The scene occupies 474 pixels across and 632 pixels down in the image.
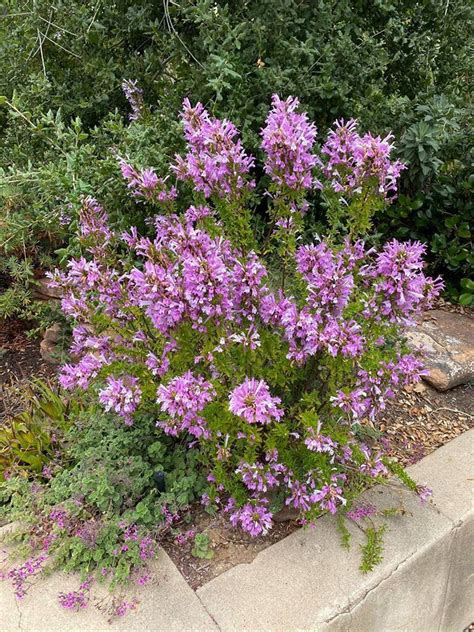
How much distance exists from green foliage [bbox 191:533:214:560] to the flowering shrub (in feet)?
0.49

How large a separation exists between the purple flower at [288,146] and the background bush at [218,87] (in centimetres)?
113

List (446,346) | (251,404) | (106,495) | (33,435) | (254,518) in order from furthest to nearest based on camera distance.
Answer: (446,346) → (33,435) → (106,495) → (254,518) → (251,404)

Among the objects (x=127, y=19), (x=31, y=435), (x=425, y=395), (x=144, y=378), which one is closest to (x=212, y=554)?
(x=144, y=378)

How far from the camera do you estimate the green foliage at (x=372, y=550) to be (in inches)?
70.3

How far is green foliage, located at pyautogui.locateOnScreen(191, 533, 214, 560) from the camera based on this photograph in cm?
188

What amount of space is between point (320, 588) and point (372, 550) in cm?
23

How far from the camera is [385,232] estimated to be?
3861 mm

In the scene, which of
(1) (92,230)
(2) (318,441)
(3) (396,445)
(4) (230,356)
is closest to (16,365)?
(1) (92,230)

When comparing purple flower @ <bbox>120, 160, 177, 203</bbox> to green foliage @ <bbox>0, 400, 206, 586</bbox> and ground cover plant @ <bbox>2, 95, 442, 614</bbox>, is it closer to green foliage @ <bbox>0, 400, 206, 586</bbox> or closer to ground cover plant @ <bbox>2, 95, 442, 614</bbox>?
ground cover plant @ <bbox>2, 95, 442, 614</bbox>

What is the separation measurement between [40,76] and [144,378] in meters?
2.47

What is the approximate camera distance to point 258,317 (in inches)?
67.4

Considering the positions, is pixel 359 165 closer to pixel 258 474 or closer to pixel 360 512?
pixel 258 474

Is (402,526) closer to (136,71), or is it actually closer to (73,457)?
(73,457)

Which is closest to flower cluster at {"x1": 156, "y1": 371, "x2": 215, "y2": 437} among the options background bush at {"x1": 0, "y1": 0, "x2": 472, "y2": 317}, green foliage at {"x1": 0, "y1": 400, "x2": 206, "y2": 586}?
green foliage at {"x1": 0, "y1": 400, "x2": 206, "y2": 586}
